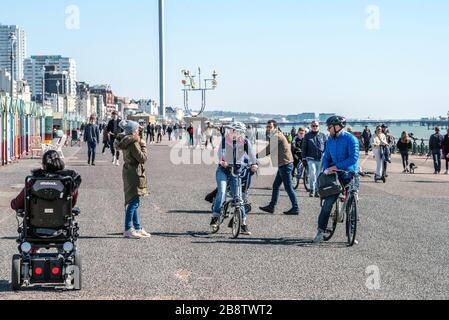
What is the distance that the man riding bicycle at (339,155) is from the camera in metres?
11.2

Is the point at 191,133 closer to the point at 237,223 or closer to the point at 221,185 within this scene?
the point at 221,185

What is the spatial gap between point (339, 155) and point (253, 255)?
1973 mm

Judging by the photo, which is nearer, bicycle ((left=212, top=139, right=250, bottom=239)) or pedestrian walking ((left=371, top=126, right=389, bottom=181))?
bicycle ((left=212, top=139, right=250, bottom=239))

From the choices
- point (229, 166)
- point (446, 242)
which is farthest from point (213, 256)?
point (446, 242)

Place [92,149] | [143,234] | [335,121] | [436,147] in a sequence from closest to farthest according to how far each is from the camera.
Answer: [335,121] < [143,234] < [436,147] < [92,149]

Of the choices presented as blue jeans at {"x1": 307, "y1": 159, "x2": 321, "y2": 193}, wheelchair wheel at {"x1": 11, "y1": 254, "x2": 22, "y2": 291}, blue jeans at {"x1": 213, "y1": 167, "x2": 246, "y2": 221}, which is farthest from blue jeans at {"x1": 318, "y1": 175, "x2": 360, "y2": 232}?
blue jeans at {"x1": 307, "y1": 159, "x2": 321, "y2": 193}

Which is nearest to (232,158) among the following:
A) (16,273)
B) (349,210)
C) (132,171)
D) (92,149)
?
(132,171)

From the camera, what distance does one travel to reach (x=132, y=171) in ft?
38.2

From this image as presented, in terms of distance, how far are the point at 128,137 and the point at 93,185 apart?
966 cm

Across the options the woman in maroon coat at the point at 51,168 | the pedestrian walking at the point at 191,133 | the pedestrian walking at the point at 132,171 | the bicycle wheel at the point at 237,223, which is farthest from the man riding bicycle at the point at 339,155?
the pedestrian walking at the point at 191,133

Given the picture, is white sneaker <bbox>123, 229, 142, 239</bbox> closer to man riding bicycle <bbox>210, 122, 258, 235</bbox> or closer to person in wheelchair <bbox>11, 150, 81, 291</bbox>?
man riding bicycle <bbox>210, 122, 258, 235</bbox>

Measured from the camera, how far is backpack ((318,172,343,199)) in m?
11.2

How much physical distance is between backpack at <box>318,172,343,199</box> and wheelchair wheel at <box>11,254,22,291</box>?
476cm
